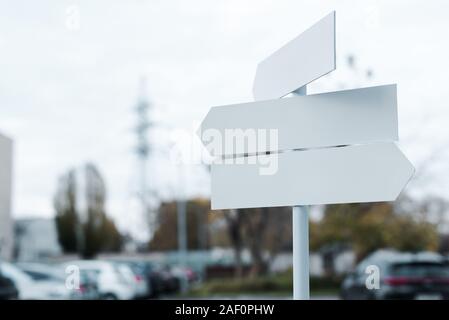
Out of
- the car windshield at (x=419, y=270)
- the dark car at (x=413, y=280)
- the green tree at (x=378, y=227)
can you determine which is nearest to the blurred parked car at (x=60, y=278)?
the dark car at (x=413, y=280)

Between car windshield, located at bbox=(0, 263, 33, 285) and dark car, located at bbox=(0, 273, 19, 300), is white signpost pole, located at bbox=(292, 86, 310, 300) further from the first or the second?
car windshield, located at bbox=(0, 263, 33, 285)

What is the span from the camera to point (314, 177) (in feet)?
8.54

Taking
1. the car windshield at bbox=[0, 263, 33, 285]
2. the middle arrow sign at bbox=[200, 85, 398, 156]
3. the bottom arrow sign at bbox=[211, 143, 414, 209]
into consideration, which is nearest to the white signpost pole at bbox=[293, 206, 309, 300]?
the bottom arrow sign at bbox=[211, 143, 414, 209]

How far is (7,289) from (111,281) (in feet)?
14.3

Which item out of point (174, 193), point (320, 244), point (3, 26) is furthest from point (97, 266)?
point (174, 193)

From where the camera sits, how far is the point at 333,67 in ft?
8.40

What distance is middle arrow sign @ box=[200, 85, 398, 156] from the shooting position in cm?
255

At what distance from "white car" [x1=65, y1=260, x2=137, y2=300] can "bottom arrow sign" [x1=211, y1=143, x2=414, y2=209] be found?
1222cm

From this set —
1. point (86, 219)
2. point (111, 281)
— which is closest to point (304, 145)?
point (111, 281)

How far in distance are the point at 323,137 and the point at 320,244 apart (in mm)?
23423

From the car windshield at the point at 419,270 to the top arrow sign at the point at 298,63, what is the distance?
8744mm

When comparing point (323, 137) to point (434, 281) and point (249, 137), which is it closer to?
point (249, 137)

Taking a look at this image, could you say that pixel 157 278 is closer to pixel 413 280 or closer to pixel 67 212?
pixel 413 280

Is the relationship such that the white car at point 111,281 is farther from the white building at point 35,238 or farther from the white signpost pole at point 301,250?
the white building at point 35,238
